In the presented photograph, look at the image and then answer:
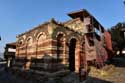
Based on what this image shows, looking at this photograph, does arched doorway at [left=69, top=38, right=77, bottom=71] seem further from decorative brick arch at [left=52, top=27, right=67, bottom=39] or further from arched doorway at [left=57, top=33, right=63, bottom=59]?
arched doorway at [left=57, top=33, right=63, bottom=59]

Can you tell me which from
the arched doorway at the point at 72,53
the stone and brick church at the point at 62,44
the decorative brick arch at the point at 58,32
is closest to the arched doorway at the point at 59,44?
the stone and brick church at the point at 62,44

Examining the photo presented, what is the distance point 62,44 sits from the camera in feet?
51.6

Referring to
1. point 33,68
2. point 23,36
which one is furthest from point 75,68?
point 23,36

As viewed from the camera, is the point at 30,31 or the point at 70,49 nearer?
the point at 70,49

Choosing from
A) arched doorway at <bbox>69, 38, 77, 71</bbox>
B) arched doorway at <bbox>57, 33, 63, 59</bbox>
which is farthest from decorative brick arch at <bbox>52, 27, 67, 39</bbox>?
arched doorway at <bbox>69, 38, 77, 71</bbox>

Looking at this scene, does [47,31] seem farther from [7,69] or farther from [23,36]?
[7,69]

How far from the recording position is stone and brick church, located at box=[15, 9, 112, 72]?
1516 centimetres

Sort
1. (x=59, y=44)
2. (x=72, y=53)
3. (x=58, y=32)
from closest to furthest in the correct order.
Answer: (x=59, y=44) → (x=58, y=32) → (x=72, y=53)

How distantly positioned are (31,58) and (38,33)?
2807 mm

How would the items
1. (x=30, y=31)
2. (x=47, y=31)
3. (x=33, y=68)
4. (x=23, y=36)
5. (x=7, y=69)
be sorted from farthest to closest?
(x=7, y=69), (x=23, y=36), (x=30, y=31), (x=33, y=68), (x=47, y=31)

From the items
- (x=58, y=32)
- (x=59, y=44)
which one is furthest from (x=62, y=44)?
(x=58, y=32)

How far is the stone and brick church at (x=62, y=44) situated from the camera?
15.2m

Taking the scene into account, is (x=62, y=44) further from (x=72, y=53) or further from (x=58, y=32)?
(x=72, y=53)

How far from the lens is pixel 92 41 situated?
19641mm
